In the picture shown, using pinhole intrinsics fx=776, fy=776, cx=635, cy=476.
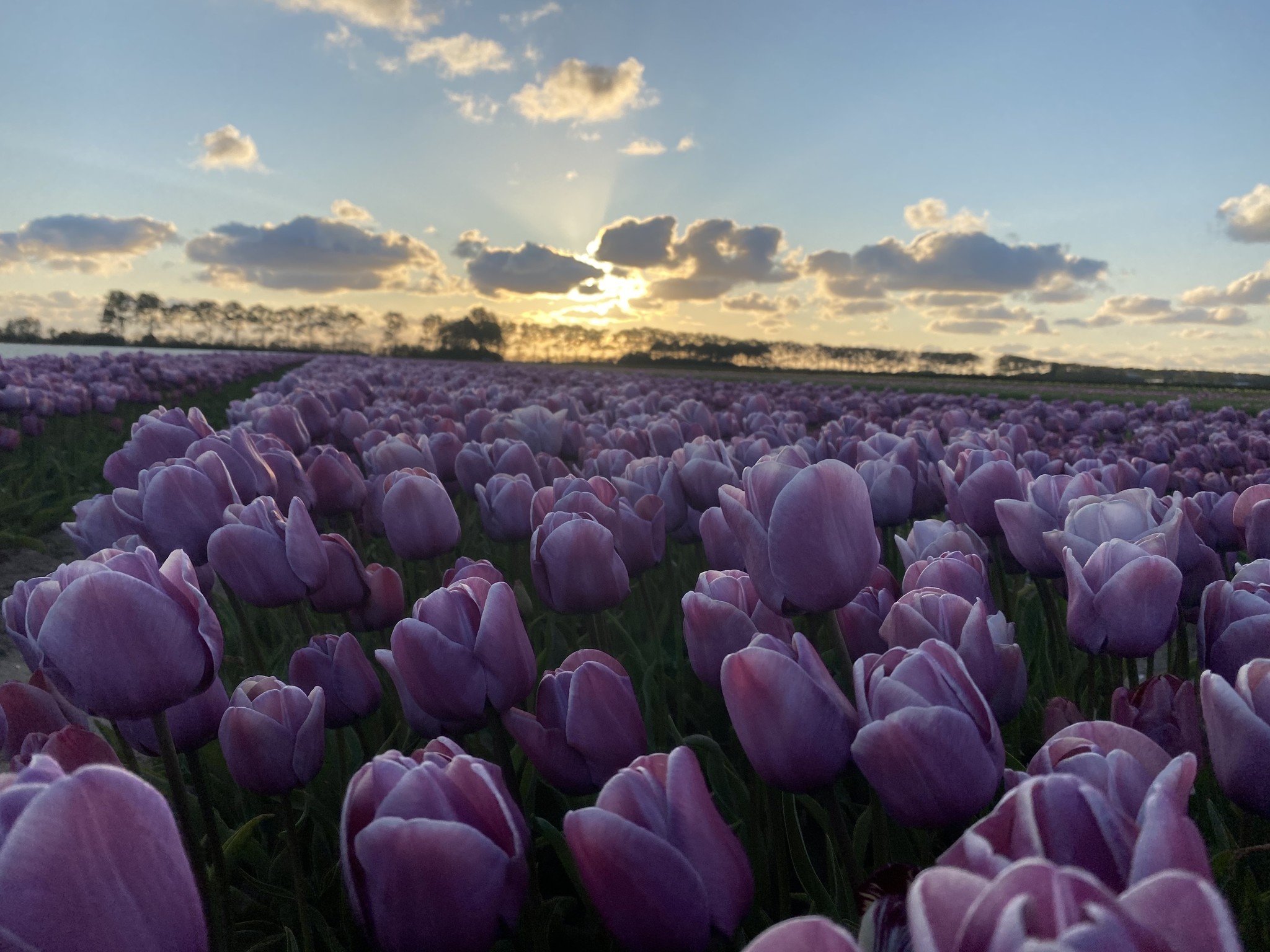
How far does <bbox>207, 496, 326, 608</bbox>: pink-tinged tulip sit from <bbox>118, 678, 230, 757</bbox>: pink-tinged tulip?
540 mm

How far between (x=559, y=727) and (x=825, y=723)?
43 cm

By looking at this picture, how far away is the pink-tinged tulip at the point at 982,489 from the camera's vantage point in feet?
7.85

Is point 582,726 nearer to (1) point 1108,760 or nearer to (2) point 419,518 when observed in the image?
(1) point 1108,760

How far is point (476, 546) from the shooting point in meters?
4.36

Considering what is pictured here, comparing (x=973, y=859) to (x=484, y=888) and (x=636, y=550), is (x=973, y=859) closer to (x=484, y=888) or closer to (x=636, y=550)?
(x=484, y=888)

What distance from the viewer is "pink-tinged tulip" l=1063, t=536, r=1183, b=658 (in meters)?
1.48

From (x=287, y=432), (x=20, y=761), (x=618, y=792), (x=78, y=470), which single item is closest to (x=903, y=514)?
(x=618, y=792)

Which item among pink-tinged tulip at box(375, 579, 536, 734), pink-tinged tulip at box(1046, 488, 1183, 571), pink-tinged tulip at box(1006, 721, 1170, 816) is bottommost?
pink-tinged tulip at box(375, 579, 536, 734)

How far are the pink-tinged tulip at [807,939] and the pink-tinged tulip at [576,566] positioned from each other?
1.41 metres

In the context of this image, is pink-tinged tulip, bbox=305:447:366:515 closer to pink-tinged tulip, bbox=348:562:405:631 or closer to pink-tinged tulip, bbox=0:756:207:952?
pink-tinged tulip, bbox=348:562:405:631

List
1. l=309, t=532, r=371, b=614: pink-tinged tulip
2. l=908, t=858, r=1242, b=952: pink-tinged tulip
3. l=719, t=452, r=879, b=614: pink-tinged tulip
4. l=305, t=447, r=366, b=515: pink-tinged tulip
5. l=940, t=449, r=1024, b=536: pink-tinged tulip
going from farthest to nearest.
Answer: l=305, t=447, r=366, b=515: pink-tinged tulip
l=940, t=449, r=1024, b=536: pink-tinged tulip
l=309, t=532, r=371, b=614: pink-tinged tulip
l=719, t=452, r=879, b=614: pink-tinged tulip
l=908, t=858, r=1242, b=952: pink-tinged tulip

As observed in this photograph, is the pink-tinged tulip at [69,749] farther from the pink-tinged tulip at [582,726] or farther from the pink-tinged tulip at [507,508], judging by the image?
the pink-tinged tulip at [507,508]

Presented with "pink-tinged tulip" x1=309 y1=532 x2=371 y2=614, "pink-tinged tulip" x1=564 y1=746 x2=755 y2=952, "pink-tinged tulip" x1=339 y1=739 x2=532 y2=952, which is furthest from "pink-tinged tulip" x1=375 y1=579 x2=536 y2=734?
"pink-tinged tulip" x1=309 y1=532 x2=371 y2=614

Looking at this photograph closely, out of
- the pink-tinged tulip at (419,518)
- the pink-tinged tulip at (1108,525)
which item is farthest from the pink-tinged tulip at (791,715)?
the pink-tinged tulip at (419,518)
